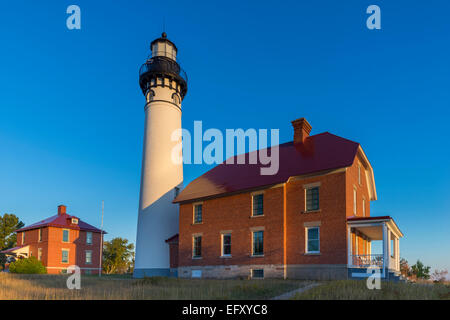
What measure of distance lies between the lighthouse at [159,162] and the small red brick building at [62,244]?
1630 centimetres

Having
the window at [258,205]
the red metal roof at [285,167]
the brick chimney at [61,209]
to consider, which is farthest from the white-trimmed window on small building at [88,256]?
the window at [258,205]

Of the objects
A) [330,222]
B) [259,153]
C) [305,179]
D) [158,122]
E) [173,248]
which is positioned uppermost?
[158,122]

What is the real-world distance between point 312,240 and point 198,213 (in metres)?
9.64

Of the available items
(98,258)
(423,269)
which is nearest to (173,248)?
(98,258)

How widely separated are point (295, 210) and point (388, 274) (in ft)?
20.6

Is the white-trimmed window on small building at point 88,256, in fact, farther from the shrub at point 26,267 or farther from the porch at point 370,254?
the porch at point 370,254

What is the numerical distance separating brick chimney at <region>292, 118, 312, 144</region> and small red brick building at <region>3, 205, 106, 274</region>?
29.8 meters

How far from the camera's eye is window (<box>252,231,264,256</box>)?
24250 mm

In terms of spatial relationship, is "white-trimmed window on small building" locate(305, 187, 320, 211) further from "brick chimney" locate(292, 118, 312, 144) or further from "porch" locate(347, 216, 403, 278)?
"brick chimney" locate(292, 118, 312, 144)

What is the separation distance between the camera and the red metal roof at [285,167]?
75.2ft

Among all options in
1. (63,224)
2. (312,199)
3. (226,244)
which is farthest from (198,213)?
(63,224)
